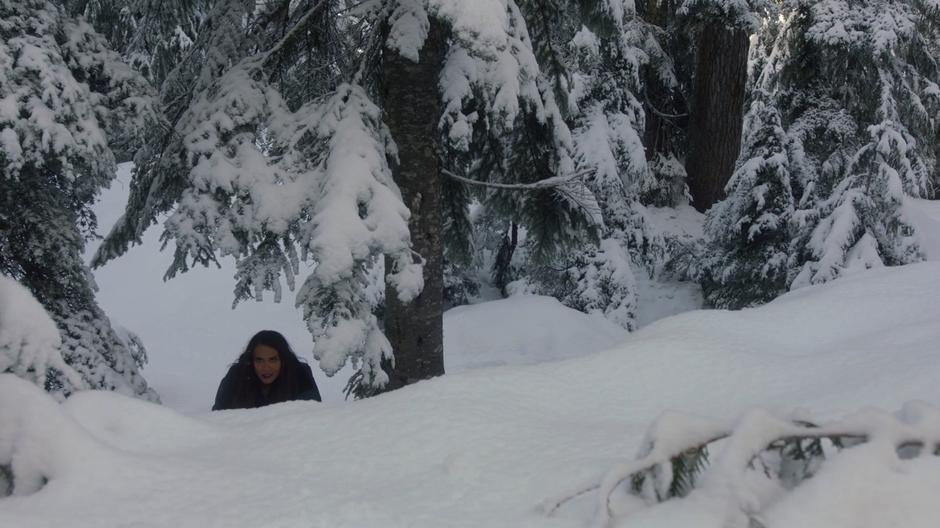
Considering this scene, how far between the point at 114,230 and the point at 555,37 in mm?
4011

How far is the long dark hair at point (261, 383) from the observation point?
5176 mm

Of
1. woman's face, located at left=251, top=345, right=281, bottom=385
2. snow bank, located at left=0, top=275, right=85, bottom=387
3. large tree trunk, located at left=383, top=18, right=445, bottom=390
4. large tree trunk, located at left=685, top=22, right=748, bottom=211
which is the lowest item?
woman's face, located at left=251, top=345, right=281, bottom=385

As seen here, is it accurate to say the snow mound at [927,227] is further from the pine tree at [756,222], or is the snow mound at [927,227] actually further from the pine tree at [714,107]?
the pine tree at [714,107]

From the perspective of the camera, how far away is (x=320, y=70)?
6.18 metres

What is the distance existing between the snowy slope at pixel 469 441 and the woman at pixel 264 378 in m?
2.38

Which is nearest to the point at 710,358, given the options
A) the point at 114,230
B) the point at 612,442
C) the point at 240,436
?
the point at 612,442

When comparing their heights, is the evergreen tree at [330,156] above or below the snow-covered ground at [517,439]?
above

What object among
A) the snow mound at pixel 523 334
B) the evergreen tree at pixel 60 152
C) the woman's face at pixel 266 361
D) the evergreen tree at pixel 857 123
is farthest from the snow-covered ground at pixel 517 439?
the snow mound at pixel 523 334

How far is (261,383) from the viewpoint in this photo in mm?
5309

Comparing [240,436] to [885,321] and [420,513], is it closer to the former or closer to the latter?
[420,513]

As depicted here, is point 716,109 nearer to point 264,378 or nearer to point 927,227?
point 927,227

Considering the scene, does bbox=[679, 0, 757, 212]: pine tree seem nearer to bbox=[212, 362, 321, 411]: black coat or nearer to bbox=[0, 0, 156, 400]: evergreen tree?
bbox=[212, 362, 321, 411]: black coat

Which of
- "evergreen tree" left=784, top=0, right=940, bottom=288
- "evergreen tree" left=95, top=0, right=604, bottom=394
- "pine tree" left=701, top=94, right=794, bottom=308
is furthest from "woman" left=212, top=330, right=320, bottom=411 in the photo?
"pine tree" left=701, top=94, right=794, bottom=308

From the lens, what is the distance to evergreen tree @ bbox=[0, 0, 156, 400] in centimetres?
427
